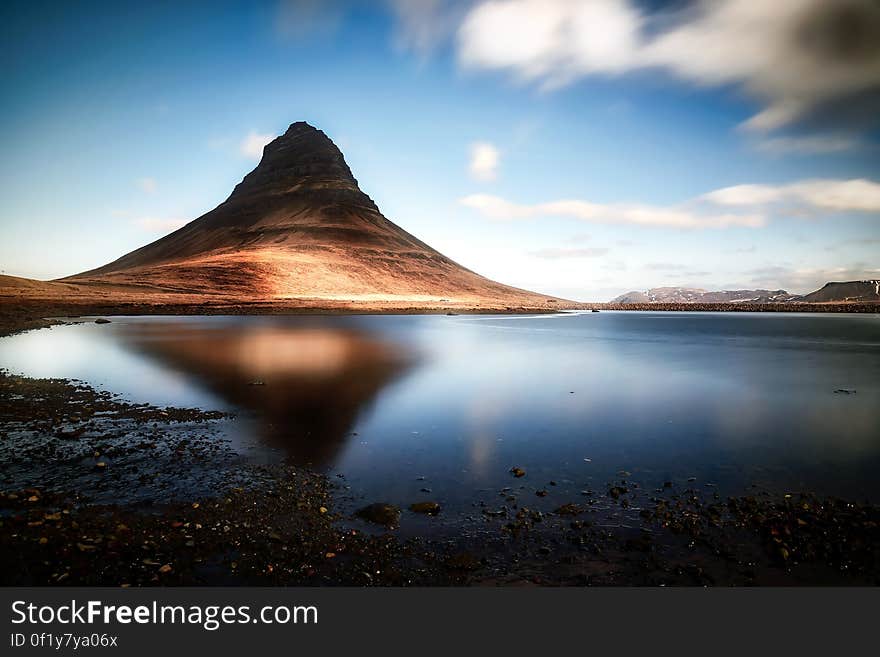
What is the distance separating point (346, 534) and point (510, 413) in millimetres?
11683

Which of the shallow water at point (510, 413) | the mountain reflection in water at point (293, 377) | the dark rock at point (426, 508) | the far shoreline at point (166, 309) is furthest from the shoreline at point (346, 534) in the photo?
the far shoreline at point (166, 309)

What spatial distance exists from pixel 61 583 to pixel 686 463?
579 inches

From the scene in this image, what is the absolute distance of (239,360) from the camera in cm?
3098

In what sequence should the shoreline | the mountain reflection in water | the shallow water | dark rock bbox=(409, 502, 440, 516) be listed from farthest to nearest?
the mountain reflection in water
the shallow water
dark rock bbox=(409, 502, 440, 516)
the shoreline

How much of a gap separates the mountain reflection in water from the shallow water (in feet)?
0.39

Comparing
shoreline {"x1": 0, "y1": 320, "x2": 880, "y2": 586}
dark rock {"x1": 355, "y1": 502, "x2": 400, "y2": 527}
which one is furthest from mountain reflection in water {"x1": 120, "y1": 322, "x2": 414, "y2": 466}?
dark rock {"x1": 355, "y1": 502, "x2": 400, "y2": 527}

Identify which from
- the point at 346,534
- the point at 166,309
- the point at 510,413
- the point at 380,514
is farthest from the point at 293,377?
the point at 166,309

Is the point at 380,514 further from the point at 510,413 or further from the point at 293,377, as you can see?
the point at 293,377

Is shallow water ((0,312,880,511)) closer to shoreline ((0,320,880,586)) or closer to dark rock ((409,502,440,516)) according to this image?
dark rock ((409,502,440,516))

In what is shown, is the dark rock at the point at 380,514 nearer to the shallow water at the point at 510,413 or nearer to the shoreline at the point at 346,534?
the shoreline at the point at 346,534

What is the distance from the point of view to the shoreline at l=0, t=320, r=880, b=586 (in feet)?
22.7

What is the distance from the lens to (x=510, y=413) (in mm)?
18672
